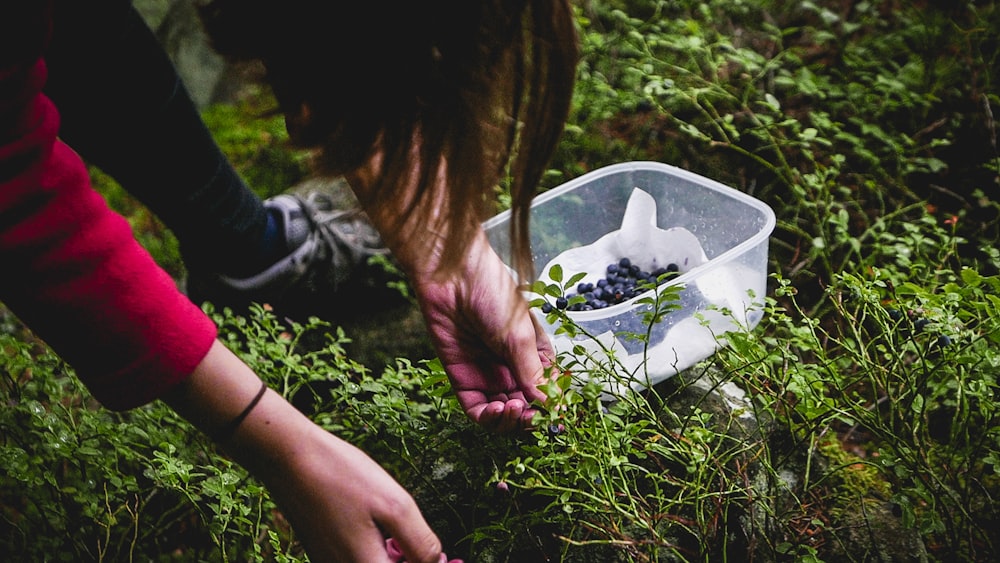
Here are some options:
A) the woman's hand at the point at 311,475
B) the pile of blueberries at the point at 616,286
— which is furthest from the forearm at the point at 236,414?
the pile of blueberries at the point at 616,286

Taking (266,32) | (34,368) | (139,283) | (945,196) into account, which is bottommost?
(945,196)

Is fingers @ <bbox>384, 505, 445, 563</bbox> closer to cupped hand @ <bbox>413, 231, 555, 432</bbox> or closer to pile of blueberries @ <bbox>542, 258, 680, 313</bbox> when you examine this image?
cupped hand @ <bbox>413, 231, 555, 432</bbox>

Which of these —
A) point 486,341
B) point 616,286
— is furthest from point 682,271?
point 486,341

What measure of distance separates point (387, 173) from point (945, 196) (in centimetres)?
172

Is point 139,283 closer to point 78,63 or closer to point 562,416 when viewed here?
point 562,416

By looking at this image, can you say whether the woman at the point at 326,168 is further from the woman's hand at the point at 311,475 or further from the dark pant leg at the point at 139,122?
the dark pant leg at the point at 139,122

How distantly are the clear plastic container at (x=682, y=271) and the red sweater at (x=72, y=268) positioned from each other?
0.57 m

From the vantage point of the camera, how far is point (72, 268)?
0.74 metres

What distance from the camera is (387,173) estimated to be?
3.03 ft

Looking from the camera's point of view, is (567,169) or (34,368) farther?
(567,169)

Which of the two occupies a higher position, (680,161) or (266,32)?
(266,32)

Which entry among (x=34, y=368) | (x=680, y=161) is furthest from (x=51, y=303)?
(x=680, y=161)

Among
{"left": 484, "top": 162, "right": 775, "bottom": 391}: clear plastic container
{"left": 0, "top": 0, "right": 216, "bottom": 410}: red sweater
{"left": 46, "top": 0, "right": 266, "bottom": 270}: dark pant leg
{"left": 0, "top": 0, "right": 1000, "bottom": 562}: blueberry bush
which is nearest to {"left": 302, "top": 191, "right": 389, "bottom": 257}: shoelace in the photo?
{"left": 46, "top": 0, "right": 266, "bottom": 270}: dark pant leg

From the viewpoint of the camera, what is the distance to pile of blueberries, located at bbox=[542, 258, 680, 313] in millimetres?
1453
